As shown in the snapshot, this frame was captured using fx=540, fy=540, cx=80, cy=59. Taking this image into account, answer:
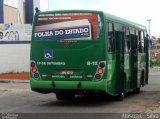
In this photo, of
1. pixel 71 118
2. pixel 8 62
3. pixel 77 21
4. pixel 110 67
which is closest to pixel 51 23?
pixel 77 21

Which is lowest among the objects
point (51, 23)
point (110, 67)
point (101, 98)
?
point (101, 98)

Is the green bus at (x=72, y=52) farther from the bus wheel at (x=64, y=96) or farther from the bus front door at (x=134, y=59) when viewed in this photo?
the bus front door at (x=134, y=59)

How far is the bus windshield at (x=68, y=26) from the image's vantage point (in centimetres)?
1734

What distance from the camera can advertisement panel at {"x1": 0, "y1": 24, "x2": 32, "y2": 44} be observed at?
3909 centimetres

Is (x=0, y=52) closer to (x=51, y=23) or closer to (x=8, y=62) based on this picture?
(x=8, y=62)

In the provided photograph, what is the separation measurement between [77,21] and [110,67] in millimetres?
1930

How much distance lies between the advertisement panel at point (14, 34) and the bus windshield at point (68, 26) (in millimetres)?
21396

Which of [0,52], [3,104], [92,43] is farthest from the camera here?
[0,52]

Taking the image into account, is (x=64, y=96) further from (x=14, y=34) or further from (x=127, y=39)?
(x=14, y=34)

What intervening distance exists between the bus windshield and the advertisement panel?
2140cm

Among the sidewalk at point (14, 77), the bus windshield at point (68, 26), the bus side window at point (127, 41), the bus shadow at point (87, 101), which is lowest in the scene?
the sidewalk at point (14, 77)

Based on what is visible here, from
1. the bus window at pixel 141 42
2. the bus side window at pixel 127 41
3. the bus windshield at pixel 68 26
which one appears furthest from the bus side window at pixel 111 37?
the bus window at pixel 141 42

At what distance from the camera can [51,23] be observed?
17719 mm

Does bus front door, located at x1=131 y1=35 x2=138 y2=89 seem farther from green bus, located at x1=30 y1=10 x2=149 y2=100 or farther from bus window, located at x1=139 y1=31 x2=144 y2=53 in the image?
green bus, located at x1=30 y1=10 x2=149 y2=100
